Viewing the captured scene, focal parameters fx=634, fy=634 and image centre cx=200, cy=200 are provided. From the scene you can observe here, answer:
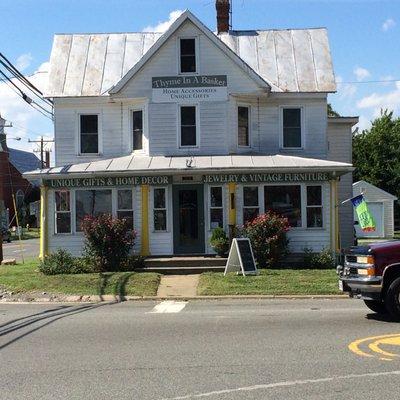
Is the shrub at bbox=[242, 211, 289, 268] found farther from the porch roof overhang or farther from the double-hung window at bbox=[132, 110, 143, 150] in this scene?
the double-hung window at bbox=[132, 110, 143, 150]

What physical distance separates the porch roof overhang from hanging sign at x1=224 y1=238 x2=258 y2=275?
294 cm

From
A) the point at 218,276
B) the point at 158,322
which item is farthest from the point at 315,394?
the point at 218,276

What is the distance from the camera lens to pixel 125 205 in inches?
829

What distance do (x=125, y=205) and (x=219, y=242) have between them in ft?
11.3

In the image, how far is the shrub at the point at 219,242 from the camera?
2005 centimetres

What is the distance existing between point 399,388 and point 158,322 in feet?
18.4

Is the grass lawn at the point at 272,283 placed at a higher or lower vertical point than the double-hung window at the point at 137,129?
lower

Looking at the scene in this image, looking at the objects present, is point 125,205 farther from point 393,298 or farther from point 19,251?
point 19,251

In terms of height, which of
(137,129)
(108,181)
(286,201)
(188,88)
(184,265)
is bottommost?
(184,265)

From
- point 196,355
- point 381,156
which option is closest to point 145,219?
point 196,355

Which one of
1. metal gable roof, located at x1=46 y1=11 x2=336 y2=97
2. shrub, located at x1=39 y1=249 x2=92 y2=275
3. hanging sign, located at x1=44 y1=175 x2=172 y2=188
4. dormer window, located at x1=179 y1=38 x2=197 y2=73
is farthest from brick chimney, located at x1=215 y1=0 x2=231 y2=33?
shrub, located at x1=39 y1=249 x2=92 y2=275

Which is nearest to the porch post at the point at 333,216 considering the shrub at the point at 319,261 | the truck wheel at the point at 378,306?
the shrub at the point at 319,261

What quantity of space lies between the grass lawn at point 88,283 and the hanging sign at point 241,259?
2152mm

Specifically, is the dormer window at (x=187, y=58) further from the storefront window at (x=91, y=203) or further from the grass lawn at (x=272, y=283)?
the grass lawn at (x=272, y=283)
